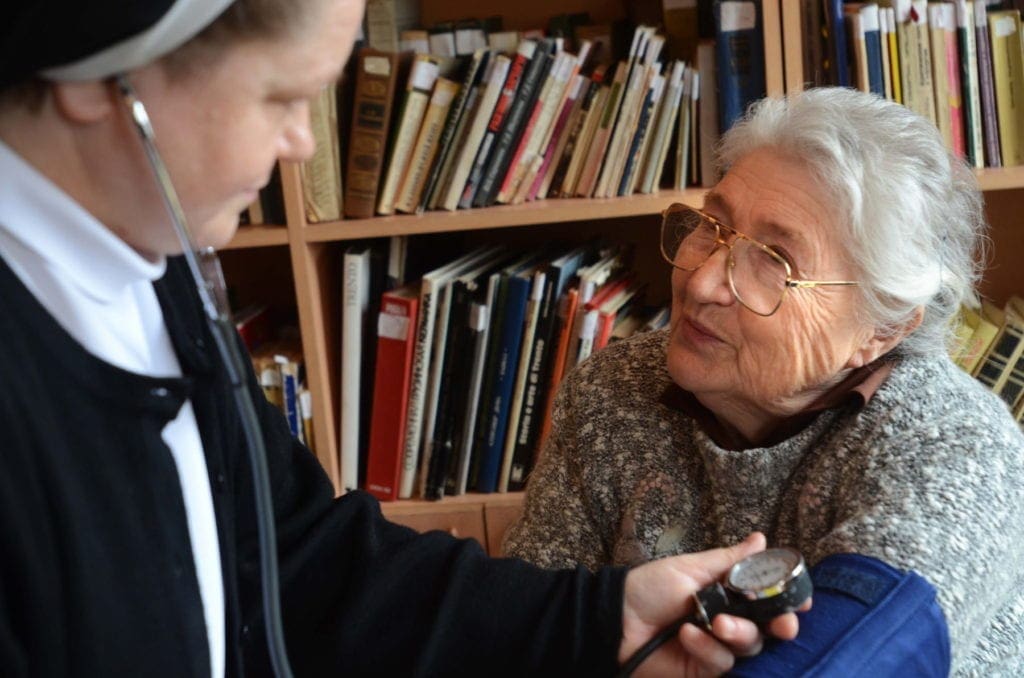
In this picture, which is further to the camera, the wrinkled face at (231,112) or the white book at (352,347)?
the white book at (352,347)

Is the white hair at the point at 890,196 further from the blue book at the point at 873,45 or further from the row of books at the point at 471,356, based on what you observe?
the row of books at the point at 471,356

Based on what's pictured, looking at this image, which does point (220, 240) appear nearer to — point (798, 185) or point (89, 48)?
point (89, 48)

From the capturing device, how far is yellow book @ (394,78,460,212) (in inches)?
78.6

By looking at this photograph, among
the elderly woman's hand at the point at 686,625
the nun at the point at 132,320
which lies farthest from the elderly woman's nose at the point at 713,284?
the nun at the point at 132,320

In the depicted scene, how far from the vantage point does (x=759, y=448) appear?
1.35 m

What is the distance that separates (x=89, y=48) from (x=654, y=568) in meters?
0.62

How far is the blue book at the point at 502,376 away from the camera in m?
2.05

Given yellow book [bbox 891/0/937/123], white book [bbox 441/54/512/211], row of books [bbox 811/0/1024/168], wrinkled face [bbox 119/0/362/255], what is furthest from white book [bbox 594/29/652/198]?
wrinkled face [bbox 119/0/362/255]

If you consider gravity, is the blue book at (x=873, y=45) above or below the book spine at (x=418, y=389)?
above

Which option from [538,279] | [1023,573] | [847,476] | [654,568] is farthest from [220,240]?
[538,279]

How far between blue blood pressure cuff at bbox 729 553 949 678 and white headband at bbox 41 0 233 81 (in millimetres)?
626

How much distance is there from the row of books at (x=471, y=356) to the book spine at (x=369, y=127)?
119 mm

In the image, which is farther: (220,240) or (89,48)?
(220,240)

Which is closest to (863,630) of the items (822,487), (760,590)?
(760,590)
